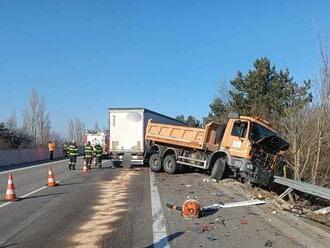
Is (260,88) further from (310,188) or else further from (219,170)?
(310,188)

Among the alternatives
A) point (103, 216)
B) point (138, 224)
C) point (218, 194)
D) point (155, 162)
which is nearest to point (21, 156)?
point (155, 162)

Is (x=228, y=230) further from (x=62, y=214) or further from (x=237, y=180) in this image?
(x=237, y=180)

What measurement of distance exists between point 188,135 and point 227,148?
10.5 feet

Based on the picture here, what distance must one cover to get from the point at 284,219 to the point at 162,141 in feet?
49.8

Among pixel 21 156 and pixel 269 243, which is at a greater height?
pixel 21 156

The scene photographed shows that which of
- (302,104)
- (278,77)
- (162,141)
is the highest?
(278,77)

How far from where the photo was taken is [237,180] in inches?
863

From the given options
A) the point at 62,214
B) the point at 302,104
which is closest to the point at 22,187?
the point at 62,214

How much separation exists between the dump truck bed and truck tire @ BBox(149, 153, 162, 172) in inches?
31.5

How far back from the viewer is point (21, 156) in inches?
1634

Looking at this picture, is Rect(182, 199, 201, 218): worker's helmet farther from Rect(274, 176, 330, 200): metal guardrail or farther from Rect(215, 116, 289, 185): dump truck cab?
Rect(215, 116, 289, 185): dump truck cab

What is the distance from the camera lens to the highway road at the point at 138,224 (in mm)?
9047

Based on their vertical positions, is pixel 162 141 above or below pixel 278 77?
below

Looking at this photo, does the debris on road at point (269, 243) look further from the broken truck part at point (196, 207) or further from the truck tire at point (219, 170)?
the truck tire at point (219, 170)
